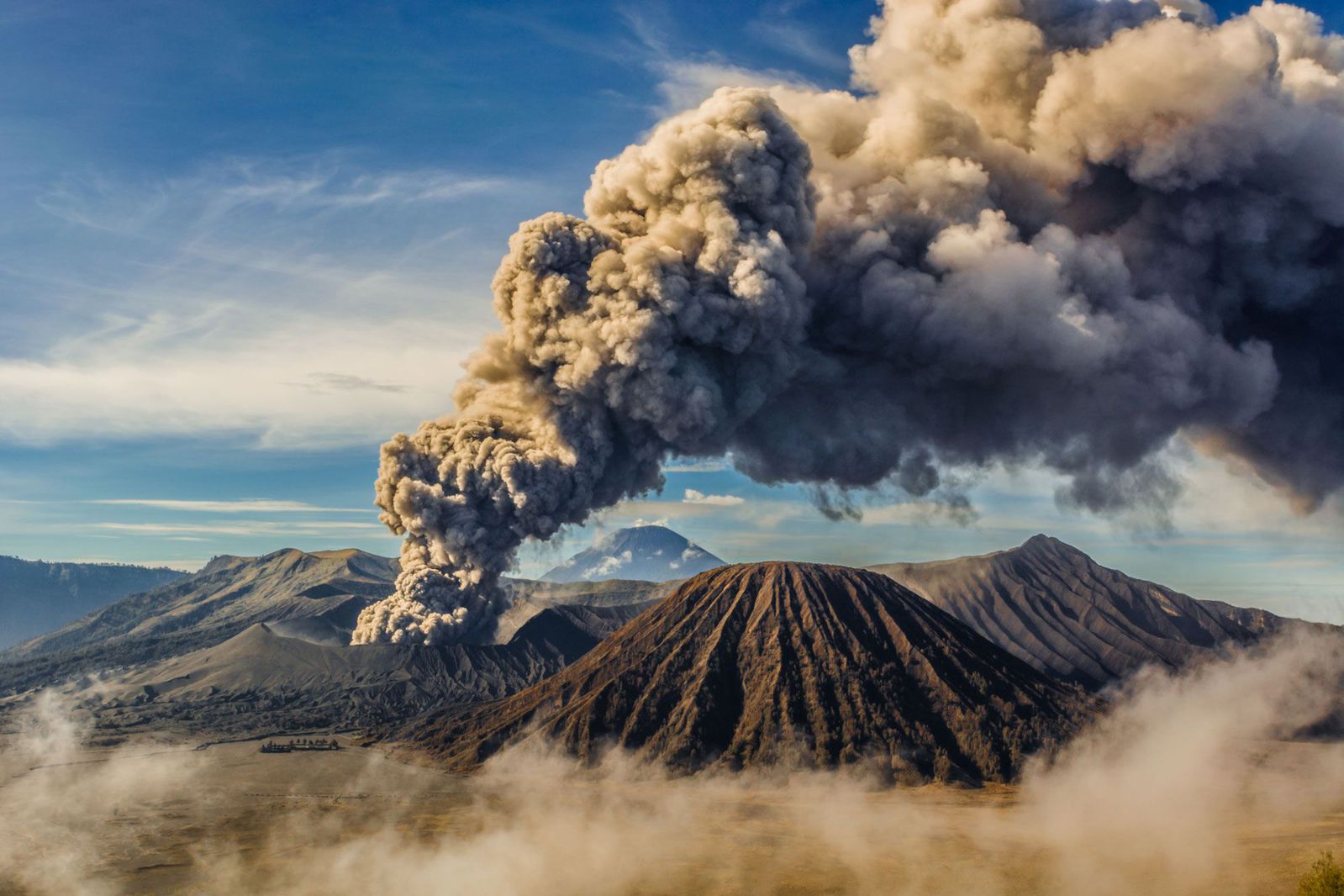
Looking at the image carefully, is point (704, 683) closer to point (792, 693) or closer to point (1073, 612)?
point (792, 693)

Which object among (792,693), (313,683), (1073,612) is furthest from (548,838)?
(1073,612)

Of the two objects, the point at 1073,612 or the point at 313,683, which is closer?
the point at 313,683

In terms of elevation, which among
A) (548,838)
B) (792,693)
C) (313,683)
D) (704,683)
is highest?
(704,683)

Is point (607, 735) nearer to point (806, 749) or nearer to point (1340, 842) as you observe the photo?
point (806, 749)

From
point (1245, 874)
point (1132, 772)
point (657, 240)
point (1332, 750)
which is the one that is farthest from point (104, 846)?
point (1332, 750)

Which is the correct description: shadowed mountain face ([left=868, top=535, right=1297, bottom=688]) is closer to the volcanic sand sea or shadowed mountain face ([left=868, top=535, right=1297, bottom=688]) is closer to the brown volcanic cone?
the brown volcanic cone

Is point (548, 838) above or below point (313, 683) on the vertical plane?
above
